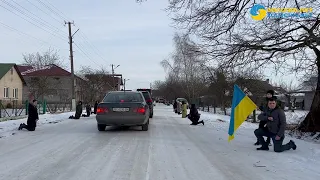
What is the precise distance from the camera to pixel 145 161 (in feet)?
23.9

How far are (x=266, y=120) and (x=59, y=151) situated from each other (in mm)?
5203

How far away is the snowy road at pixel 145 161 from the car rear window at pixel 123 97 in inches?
126

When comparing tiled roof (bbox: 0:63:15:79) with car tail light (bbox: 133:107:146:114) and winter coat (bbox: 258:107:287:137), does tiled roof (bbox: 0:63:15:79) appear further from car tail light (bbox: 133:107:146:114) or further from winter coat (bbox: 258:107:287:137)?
winter coat (bbox: 258:107:287:137)

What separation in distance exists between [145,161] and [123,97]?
6.64 metres

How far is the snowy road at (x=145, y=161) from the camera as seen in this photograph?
6128 mm

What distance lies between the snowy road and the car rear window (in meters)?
3.20

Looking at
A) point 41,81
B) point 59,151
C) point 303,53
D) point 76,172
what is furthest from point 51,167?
point 41,81

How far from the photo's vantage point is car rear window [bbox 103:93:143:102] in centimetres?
1354

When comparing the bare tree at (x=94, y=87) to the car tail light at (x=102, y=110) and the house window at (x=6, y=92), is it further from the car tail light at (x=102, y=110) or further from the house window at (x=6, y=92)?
the car tail light at (x=102, y=110)

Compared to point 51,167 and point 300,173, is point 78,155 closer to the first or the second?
point 51,167

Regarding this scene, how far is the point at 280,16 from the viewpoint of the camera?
1223 cm

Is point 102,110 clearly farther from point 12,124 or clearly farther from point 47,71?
point 47,71

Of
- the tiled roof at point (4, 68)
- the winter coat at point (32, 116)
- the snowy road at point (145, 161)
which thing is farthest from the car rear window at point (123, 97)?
the tiled roof at point (4, 68)

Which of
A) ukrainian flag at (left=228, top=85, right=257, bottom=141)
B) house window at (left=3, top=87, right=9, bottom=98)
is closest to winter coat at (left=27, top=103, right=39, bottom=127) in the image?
ukrainian flag at (left=228, top=85, right=257, bottom=141)
